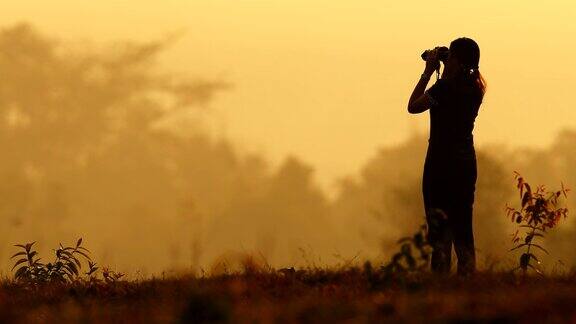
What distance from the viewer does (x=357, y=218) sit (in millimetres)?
54188

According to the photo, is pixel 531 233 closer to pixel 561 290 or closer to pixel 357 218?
pixel 561 290

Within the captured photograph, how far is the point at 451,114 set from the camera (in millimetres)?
13469

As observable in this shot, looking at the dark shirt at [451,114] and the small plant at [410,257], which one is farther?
the dark shirt at [451,114]

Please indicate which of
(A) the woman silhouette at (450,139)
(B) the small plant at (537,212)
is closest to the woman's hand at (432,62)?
(A) the woman silhouette at (450,139)

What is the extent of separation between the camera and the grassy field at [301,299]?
9641 mm

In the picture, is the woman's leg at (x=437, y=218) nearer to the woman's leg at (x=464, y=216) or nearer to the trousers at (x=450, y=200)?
the trousers at (x=450, y=200)

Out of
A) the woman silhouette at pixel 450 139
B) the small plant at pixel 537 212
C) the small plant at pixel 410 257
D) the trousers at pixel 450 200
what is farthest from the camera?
the small plant at pixel 537 212

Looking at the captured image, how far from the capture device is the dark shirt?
13.4 m

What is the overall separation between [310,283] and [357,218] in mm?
40949

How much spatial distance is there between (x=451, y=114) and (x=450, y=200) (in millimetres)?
989

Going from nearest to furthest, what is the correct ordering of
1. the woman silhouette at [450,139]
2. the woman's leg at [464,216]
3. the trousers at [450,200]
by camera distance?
the woman silhouette at [450,139] < the trousers at [450,200] < the woman's leg at [464,216]

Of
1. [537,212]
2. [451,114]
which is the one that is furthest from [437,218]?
[537,212]

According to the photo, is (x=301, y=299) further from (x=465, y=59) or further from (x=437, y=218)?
(x=465, y=59)

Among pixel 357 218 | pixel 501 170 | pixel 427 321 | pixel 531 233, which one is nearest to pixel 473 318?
pixel 427 321
